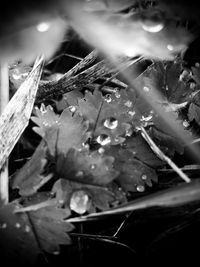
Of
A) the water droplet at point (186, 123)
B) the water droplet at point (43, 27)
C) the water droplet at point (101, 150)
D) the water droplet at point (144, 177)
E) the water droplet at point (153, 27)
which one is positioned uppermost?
the water droplet at point (43, 27)

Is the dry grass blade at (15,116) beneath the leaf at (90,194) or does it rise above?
above

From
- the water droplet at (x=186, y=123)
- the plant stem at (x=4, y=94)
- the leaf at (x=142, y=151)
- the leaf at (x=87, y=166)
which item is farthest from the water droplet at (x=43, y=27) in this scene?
the water droplet at (x=186, y=123)

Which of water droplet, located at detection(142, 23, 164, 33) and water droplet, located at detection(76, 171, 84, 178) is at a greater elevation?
water droplet, located at detection(142, 23, 164, 33)

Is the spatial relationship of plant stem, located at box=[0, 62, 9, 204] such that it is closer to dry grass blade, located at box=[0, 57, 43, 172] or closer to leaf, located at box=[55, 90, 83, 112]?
dry grass blade, located at box=[0, 57, 43, 172]

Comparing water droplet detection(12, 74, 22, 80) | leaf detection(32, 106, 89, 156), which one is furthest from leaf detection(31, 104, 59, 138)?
water droplet detection(12, 74, 22, 80)

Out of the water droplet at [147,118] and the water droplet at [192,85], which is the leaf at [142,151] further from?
the water droplet at [192,85]

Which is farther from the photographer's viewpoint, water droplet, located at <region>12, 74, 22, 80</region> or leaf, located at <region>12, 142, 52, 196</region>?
water droplet, located at <region>12, 74, 22, 80</region>

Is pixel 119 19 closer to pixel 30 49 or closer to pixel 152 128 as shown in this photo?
pixel 30 49
